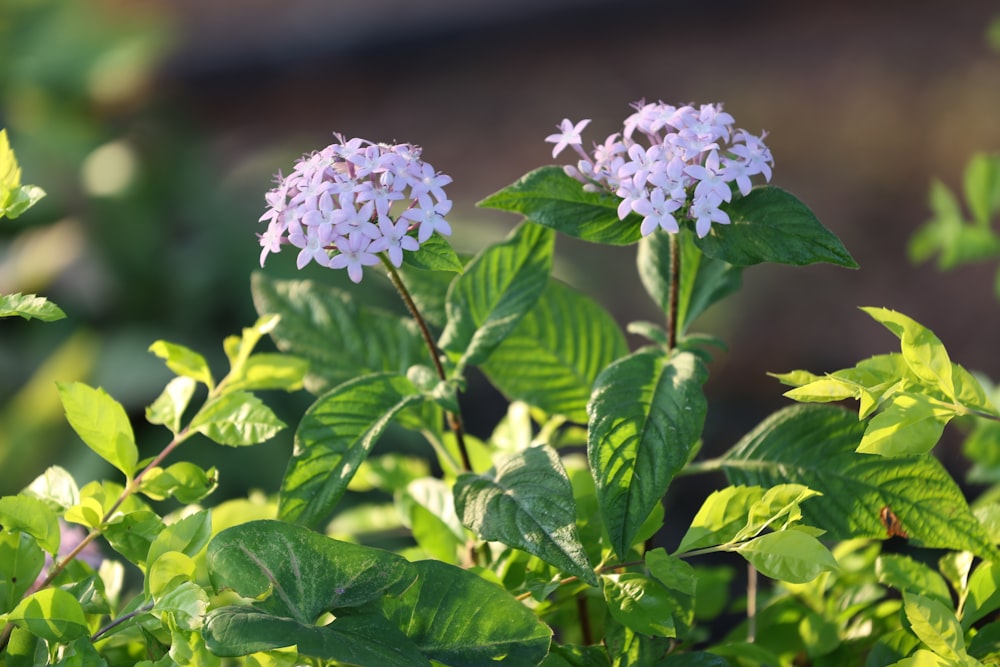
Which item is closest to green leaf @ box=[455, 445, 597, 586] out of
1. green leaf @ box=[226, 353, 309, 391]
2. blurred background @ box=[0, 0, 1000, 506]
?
green leaf @ box=[226, 353, 309, 391]

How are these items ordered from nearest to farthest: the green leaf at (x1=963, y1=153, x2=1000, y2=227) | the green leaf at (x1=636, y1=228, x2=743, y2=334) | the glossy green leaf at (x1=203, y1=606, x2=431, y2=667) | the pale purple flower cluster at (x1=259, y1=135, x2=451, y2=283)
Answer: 1. the glossy green leaf at (x1=203, y1=606, x2=431, y2=667)
2. the pale purple flower cluster at (x1=259, y1=135, x2=451, y2=283)
3. the green leaf at (x1=636, y1=228, x2=743, y2=334)
4. the green leaf at (x1=963, y1=153, x2=1000, y2=227)

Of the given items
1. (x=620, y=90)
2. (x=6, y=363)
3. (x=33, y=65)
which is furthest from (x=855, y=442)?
(x=620, y=90)

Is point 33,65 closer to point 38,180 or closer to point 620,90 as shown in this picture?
point 38,180

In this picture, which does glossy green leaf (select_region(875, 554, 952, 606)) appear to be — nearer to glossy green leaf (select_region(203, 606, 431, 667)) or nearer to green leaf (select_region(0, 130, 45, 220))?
glossy green leaf (select_region(203, 606, 431, 667))

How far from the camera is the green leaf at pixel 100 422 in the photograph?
0.47 metres

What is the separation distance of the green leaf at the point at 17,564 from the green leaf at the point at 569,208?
0.27 meters

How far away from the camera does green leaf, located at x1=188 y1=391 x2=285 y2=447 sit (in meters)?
0.48

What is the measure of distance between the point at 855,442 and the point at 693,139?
0.55 feet

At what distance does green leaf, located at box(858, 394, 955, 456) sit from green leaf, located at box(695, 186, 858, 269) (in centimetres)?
8

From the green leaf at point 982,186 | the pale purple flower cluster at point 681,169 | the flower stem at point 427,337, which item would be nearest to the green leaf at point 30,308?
the flower stem at point 427,337

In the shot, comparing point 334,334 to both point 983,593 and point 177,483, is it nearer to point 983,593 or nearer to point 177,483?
point 177,483

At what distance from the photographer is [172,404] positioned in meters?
0.51

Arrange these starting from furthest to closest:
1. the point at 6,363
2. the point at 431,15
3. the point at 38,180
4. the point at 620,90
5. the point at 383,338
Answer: the point at 431,15
the point at 620,90
the point at 38,180
the point at 6,363
the point at 383,338

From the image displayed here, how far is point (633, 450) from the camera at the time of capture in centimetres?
45
